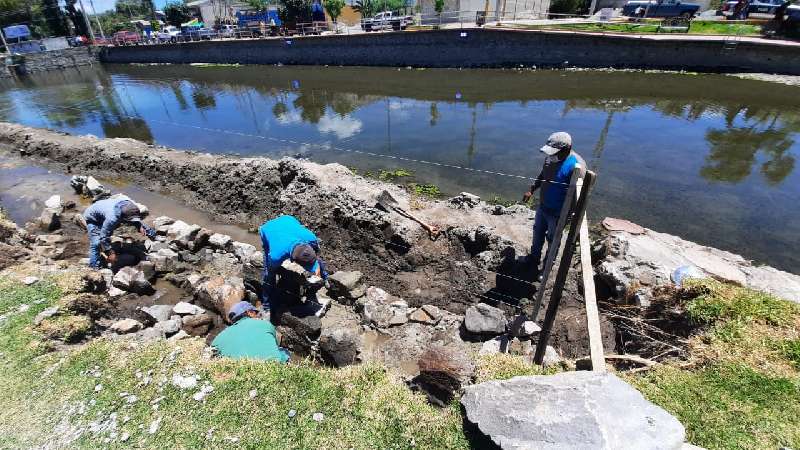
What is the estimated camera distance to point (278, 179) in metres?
9.23

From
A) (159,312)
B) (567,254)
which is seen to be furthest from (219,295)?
(567,254)

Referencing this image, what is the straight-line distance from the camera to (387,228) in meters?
7.20

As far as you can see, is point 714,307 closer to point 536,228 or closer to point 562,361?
point 562,361

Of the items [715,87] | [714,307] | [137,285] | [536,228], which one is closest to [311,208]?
[137,285]

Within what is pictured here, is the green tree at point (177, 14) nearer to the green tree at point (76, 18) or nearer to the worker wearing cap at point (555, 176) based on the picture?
the green tree at point (76, 18)

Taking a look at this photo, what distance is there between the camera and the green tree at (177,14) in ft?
182

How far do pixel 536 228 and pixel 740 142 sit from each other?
Answer: 12.1m

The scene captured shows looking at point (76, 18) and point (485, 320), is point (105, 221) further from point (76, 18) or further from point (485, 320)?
point (76, 18)

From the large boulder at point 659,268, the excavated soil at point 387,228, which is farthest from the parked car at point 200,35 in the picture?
the large boulder at point 659,268

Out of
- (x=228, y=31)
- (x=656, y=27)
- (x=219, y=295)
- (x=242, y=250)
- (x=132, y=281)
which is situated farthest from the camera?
(x=228, y=31)

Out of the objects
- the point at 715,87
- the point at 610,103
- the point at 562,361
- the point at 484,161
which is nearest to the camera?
the point at 562,361

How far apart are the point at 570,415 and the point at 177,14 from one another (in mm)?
73342

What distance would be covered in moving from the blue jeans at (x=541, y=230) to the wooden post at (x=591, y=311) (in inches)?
60.7

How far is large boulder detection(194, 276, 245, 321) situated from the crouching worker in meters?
1.16
